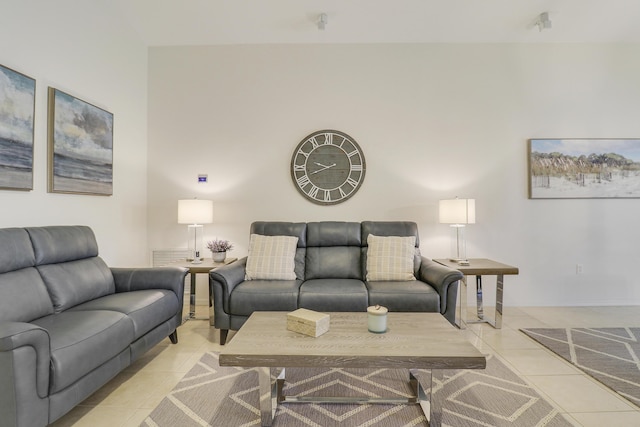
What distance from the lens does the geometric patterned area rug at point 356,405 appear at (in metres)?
1.66

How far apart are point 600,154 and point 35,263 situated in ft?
17.0

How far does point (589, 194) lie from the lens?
3549mm

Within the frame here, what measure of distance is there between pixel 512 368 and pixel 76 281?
303 cm

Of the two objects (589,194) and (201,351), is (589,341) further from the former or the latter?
(201,351)

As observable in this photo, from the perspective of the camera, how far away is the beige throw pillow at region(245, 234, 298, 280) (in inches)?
113

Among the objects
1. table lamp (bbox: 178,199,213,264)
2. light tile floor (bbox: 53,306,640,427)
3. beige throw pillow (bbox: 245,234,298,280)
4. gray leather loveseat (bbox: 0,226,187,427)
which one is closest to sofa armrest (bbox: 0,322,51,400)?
gray leather loveseat (bbox: 0,226,187,427)

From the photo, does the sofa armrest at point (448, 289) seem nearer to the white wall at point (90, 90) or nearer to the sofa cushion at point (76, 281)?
the sofa cushion at point (76, 281)

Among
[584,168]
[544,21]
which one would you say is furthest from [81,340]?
[584,168]

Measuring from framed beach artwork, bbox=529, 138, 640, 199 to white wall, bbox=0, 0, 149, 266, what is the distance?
14.2 ft

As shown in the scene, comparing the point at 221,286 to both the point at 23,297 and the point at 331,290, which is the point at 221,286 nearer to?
the point at 331,290

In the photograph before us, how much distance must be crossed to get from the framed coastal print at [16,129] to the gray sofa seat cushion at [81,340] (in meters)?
0.98

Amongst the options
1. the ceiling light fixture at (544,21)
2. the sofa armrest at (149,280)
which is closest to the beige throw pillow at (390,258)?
the sofa armrest at (149,280)

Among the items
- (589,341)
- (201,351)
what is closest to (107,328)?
(201,351)

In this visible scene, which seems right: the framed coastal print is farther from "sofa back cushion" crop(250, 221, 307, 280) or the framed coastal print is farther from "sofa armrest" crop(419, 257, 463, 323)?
"sofa armrest" crop(419, 257, 463, 323)
